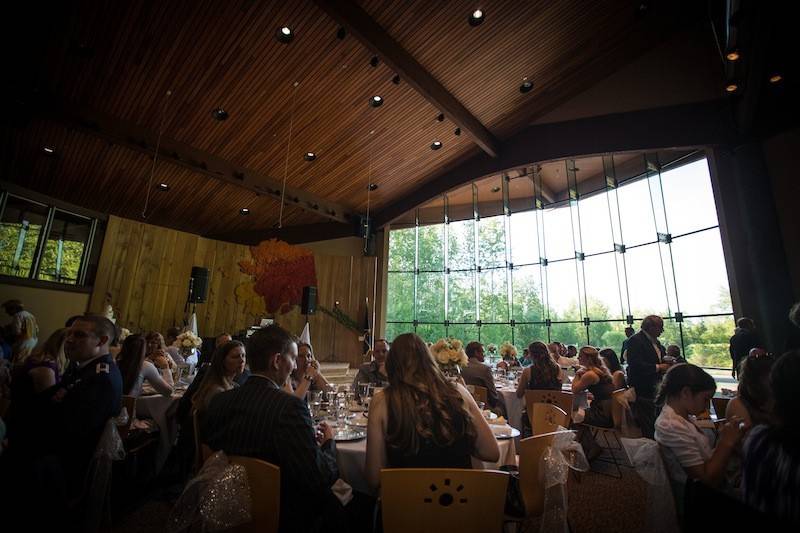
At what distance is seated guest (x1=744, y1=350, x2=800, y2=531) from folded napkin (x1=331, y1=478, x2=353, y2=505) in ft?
5.83

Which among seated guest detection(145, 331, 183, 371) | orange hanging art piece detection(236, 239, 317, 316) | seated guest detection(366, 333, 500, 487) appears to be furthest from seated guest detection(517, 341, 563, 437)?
orange hanging art piece detection(236, 239, 317, 316)

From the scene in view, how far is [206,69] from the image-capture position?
6.33 meters

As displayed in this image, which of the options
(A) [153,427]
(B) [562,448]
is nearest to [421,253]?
(A) [153,427]

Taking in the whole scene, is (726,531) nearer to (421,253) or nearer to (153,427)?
(153,427)

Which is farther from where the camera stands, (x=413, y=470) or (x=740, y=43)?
(x=740, y=43)

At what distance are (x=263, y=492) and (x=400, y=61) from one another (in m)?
7.12

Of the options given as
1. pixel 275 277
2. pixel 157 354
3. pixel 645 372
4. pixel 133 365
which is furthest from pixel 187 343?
pixel 275 277

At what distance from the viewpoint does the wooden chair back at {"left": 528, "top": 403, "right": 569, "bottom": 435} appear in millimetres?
2731

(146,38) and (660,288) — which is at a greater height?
(146,38)

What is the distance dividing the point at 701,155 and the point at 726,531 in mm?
9028

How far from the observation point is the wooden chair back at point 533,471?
208 cm

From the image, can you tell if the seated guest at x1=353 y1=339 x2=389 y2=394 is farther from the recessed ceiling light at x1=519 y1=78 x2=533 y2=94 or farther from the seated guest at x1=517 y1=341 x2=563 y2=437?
the recessed ceiling light at x1=519 y1=78 x2=533 y2=94

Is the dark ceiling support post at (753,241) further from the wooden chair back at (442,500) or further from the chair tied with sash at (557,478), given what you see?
the wooden chair back at (442,500)

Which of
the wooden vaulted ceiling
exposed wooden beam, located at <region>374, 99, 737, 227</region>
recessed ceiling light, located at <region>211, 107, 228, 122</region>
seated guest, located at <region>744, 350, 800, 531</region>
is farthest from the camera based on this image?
recessed ceiling light, located at <region>211, 107, 228, 122</region>
